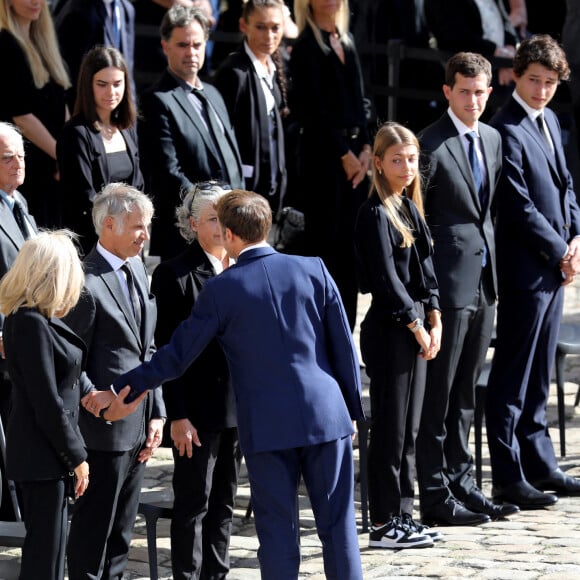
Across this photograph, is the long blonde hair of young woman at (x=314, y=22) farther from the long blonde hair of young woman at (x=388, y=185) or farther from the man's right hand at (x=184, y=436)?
the man's right hand at (x=184, y=436)

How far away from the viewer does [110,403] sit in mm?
5285

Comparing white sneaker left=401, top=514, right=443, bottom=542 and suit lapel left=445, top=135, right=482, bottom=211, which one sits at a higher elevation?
suit lapel left=445, top=135, right=482, bottom=211

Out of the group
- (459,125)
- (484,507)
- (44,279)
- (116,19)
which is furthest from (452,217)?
(116,19)

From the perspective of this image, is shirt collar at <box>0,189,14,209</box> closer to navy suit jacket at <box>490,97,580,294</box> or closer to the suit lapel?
the suit lapel

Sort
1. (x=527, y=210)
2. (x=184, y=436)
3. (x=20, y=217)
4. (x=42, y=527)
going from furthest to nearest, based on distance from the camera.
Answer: (x=527, y=210)
(x=20, y=217)
(x=184, y=436)
(x=42, y=527)

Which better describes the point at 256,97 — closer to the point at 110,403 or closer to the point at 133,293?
the point at 133,293

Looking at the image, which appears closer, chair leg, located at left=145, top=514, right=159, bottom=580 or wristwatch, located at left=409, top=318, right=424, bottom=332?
chair leg, located at left=145, top=514, right=159, bottom=580

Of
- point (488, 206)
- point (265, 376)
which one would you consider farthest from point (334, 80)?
point (265, 376)

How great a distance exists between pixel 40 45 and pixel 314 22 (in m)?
1.66

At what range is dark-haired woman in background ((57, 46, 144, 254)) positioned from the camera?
7.19m

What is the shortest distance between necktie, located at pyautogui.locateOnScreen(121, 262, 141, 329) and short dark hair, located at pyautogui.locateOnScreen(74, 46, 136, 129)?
190cm

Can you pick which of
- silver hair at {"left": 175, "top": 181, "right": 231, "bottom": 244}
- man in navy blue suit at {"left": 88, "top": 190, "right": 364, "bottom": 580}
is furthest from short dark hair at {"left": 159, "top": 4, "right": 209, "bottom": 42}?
man in navy blue suit at {"left": 88, "top": 190, "right": 364, "bottom": 580}

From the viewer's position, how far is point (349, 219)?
8852 millimetres

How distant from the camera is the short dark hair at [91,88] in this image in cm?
719
